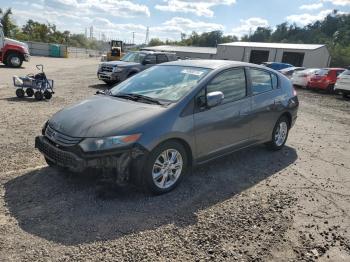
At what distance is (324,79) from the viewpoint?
19641 mm

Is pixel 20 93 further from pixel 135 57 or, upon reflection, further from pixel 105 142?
pixel 105 142

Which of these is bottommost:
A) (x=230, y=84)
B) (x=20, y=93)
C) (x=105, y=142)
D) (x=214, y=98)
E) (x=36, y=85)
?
(x=20, y=93)

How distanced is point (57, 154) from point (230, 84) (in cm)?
266

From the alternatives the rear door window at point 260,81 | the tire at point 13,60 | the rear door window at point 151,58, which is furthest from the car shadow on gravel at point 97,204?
the tire at point 13,60

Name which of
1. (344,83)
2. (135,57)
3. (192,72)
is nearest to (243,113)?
(192,72)

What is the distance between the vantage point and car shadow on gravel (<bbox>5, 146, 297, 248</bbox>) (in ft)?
11.3

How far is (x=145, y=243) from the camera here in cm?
329

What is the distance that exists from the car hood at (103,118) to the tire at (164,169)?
0.40 meters

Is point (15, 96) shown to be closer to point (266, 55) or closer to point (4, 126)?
point (4, 126)

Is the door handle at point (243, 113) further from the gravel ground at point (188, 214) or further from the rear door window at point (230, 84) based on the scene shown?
the gravel ground at point (188, 214)

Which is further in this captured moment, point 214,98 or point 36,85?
point 36,85

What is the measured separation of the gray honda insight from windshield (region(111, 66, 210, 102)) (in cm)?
1

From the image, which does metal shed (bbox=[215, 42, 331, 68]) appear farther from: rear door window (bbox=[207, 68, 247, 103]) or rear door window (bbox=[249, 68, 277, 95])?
rear door window (bbox=[207, 68, 247, 103])

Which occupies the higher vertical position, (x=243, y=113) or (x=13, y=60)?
(x=243, y=113)
